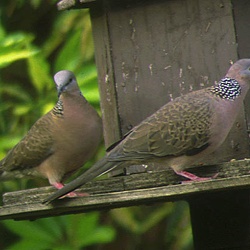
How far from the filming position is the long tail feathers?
4.66m

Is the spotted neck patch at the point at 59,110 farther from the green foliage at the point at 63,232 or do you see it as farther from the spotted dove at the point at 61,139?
the green foliage at the point at 63,232

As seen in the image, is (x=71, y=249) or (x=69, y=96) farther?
(x=71, y=249)

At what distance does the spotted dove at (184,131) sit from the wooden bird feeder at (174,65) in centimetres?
22

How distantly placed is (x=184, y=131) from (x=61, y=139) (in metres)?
0.58

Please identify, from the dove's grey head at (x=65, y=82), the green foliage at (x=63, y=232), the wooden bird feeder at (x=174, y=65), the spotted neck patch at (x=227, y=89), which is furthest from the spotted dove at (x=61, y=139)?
the green foliage at (x=63, y=232)

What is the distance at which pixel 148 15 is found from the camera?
17.3 feet

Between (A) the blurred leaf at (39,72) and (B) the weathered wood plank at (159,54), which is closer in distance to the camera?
(B) the weathered wood plank at (159,54)

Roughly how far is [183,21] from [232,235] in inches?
35.4

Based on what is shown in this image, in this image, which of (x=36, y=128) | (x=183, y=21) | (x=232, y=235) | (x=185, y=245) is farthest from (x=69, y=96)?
(x=185, y=245)

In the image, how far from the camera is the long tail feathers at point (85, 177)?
4660mm

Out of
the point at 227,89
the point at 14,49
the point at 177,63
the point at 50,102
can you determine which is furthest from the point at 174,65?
the point at 50,102

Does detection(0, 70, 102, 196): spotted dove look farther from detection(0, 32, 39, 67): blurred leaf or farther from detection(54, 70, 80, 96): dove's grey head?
detection(0, 32, 39, 67): blurred leaf

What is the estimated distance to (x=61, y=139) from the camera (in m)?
5.14

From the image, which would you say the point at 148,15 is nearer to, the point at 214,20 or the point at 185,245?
the point at 214,20
